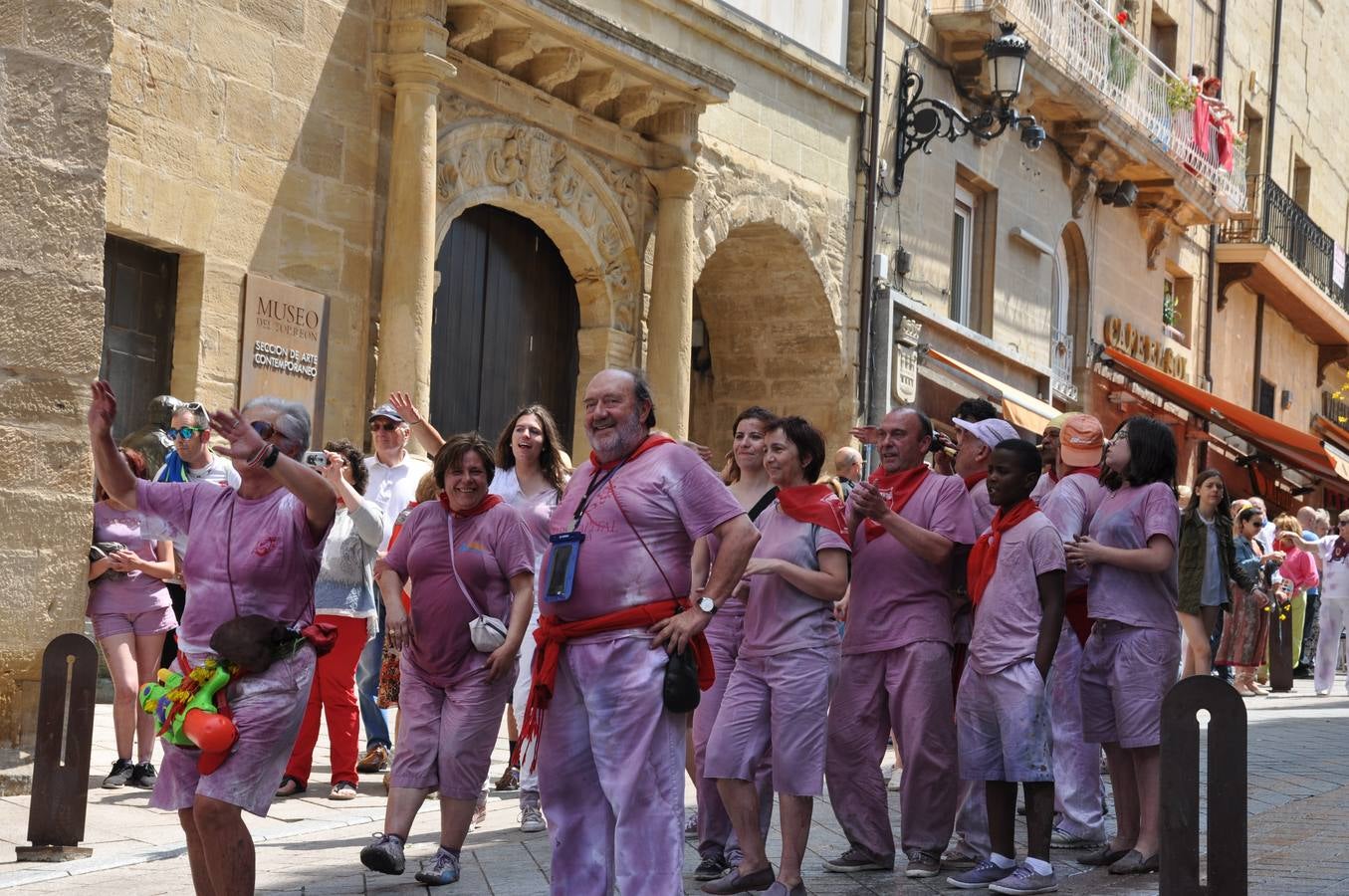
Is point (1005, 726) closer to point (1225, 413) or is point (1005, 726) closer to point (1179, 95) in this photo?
point (1225, 413)

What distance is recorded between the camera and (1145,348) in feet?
84.7

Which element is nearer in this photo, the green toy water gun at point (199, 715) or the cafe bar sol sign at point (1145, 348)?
the green toy water gun at point (199, 715)

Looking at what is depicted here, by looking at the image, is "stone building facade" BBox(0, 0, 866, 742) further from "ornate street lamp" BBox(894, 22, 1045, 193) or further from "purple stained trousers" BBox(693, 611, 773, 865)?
"purple stained trousers" BBox(693, 611, 773, 865)

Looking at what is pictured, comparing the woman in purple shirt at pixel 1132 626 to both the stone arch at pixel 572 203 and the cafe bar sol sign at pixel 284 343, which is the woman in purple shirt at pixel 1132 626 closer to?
the cafe bar sol sign at pixel 284 343

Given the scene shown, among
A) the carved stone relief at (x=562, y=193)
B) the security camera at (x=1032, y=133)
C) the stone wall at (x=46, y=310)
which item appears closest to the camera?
the stone wall at (x=46, y=310)

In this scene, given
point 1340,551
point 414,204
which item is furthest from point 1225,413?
point 414,204

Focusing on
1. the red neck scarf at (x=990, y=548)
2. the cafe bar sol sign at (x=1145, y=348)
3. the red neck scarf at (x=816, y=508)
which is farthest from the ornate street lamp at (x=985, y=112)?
the red neck scarf at (x=816, y=508)

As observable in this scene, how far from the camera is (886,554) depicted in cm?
729

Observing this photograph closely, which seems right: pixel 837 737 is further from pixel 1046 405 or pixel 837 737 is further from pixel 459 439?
pixel 1046 405

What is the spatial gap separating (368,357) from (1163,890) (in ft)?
25.1

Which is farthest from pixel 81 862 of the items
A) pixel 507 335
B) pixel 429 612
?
pixel 507 335

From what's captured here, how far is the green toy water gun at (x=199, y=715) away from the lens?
5332 millimetres

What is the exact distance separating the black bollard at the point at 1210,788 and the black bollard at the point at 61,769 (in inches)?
150

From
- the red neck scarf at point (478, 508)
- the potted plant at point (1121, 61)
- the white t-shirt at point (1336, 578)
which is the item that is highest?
the potted plant at point (1121, 61)
